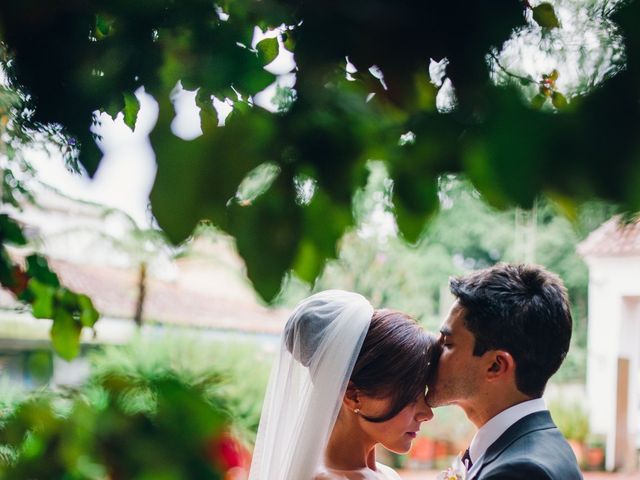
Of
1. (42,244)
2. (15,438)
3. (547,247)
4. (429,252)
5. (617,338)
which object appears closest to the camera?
(15,438)

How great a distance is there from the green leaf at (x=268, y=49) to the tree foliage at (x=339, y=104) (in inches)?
2.6

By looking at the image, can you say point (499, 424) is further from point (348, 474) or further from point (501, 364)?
point (348, 474)

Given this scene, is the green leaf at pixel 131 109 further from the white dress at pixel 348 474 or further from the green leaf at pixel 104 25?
the white dress at pixel 348 474

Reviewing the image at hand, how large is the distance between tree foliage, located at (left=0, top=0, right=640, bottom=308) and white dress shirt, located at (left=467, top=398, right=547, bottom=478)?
203cm

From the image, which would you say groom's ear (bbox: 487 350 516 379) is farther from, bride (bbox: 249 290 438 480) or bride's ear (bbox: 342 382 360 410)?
bride's ear (bbox: 342 382 360 410)

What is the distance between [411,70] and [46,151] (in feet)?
1.97

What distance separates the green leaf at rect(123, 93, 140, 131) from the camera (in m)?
0.77

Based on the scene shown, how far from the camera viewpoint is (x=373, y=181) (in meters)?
0.87

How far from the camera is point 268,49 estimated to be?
770mm

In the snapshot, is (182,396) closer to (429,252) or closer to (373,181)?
(373,181)

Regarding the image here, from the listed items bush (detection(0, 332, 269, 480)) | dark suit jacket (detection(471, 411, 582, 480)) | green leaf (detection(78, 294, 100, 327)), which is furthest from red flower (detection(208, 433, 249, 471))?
dark suit jacket (detection(471, 411, 582, 480))

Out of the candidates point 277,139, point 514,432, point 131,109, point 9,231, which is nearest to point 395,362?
point 514,432

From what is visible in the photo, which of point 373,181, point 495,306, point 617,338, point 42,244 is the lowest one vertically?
point 617,338

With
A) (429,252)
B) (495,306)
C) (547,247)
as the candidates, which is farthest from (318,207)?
(547,247)
